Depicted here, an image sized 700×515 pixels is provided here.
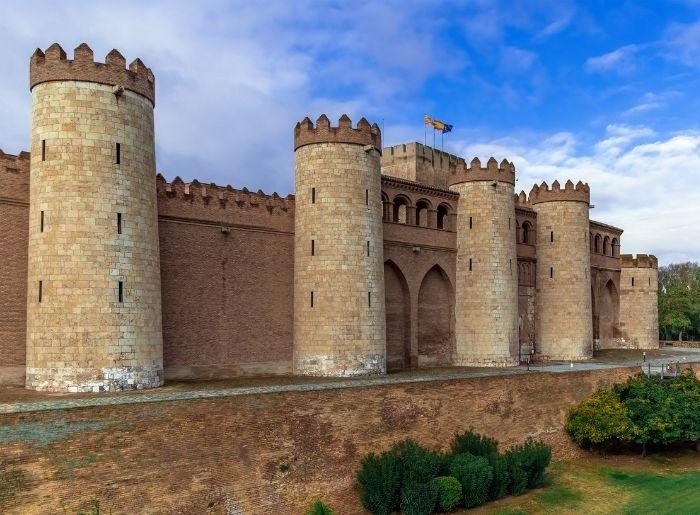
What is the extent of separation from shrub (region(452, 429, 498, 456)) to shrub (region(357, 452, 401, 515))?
10.6ft

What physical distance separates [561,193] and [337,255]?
56.4 ft

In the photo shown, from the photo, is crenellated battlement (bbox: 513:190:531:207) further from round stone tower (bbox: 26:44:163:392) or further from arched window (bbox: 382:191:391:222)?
round stone tower (bbox: 26:44:163:392)

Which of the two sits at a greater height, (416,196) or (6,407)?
(416,196)

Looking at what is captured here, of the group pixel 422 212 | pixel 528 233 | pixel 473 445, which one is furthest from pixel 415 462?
pixel 528 233

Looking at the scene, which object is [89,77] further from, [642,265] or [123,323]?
[642,265]

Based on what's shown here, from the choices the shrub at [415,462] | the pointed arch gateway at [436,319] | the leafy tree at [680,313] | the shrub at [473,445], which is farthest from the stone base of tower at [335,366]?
the leafy tree at [680,313]

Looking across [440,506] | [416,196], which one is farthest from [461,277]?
[440,506]

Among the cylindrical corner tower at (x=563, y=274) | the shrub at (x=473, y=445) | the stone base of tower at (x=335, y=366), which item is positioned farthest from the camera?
the cylindrical corner tower at (x=563, y=274)

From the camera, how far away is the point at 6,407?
51.4 ft

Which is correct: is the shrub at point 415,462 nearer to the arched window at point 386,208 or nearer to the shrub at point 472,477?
the shrub at point 472,477

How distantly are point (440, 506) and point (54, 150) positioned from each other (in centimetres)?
1475

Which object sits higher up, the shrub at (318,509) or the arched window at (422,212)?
the arched window at (422,212)

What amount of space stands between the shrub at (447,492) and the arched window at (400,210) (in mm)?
14688

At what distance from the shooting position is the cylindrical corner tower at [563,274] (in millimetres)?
35781
